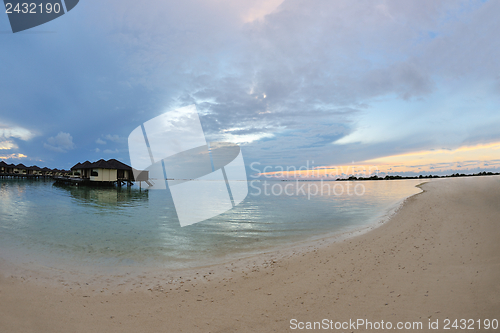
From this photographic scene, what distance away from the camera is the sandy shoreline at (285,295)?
3.54m

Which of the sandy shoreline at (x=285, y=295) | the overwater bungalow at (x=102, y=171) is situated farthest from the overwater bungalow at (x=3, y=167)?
the sandy shoreline at (x=285, y=295)

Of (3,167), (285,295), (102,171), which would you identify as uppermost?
(3,167)

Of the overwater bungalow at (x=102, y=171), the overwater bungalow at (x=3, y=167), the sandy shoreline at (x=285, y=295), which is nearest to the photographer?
the sandy shoreline at (x=285, y=295)

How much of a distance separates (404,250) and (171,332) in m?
7.23

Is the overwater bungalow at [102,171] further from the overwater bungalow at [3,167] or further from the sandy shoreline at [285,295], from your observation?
the overwater bungalow at [3,167]

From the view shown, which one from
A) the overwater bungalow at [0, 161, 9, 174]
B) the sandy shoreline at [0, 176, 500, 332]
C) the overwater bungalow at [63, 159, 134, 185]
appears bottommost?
the sandy shoreline at [0, 176, 500, 332]

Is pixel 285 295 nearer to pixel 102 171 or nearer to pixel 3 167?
pixel 102 171

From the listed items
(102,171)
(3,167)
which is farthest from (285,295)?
(3,167)

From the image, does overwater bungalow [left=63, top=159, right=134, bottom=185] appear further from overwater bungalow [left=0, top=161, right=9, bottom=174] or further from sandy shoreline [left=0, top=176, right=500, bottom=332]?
overwater bungalow [left=0, top=161, right=9, bottom=174]

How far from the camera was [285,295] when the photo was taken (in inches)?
176

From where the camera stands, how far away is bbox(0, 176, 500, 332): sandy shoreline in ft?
11.6

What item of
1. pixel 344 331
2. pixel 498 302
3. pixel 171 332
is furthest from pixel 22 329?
pixel 498 302

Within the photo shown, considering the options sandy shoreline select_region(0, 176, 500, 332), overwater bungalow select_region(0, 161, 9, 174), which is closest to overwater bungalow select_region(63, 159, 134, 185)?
sandy shoreline select_region(0, 176, 500, 332)

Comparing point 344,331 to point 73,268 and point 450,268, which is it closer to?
point 450,268
